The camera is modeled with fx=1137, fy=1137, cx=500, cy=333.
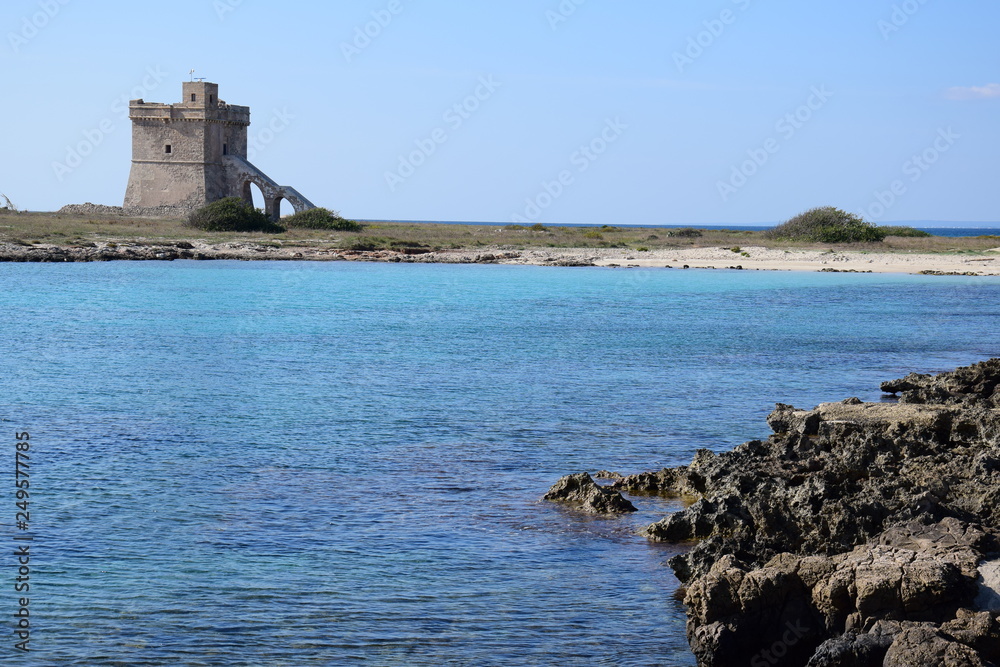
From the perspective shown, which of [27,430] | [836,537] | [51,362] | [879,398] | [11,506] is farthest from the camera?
[51,362]

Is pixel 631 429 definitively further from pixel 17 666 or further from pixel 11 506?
pixel 17 666

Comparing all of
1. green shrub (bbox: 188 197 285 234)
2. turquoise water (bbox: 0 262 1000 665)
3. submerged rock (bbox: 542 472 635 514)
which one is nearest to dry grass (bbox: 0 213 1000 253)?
green shrub (bbox: 188 197 285 234)

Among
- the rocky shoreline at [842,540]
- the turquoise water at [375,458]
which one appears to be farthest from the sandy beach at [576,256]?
the rocky shoreline at [842,540]

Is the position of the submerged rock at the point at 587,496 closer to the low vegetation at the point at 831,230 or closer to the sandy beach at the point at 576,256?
the sandy beach at the point at 576,256

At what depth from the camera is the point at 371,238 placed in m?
57.2

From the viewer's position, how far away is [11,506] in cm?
944

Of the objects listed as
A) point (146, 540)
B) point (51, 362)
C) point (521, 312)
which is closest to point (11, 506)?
point (146, 540)

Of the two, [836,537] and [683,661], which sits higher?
[836,537]

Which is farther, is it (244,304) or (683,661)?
(244,304)

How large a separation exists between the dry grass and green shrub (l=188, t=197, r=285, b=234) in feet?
2.77

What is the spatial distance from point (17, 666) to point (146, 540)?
2.39m

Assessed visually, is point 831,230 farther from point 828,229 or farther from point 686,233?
point 686,233

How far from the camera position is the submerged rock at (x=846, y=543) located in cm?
605

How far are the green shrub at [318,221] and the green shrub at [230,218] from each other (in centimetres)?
174
